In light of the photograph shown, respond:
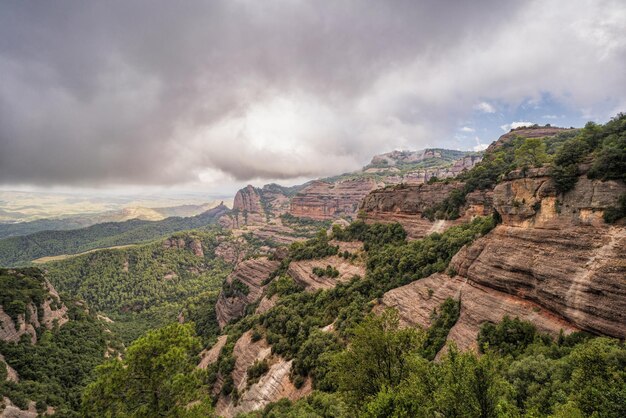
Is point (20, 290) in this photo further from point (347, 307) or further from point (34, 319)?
point (347, 307)

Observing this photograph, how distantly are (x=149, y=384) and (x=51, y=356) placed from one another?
231 feet

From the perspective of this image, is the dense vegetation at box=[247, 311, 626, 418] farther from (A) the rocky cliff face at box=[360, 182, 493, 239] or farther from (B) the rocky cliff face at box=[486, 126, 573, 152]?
(B) the rocky cliff face at box=[486, 126, 573, 152]

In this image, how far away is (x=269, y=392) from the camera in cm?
3875

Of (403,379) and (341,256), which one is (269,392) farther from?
(341,256)

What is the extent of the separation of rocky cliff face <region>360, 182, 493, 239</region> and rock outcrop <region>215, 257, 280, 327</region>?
1461 inches

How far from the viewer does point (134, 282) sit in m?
165

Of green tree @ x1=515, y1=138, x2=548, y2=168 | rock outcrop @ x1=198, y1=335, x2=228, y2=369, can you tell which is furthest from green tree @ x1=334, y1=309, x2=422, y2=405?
green tree @ x1=515, y1=138, x2=548, y2=168

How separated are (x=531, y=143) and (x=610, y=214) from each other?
1427 inches

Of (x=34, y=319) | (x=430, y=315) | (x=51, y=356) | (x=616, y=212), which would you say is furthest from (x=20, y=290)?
(x=616, y=212)

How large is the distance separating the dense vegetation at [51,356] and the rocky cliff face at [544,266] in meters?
58.3

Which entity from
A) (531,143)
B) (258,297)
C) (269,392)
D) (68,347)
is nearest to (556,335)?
(269,392)

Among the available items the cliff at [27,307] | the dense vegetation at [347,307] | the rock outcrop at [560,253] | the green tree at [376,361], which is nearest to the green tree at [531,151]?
the dense vegetation at [347,307]

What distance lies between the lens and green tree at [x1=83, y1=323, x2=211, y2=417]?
659 inches

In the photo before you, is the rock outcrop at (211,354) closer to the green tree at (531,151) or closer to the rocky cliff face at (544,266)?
the rocky cliff face at (544,266)
